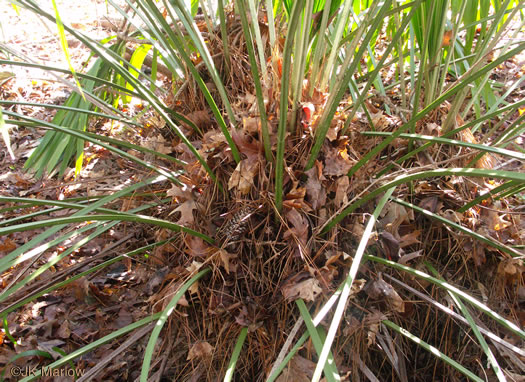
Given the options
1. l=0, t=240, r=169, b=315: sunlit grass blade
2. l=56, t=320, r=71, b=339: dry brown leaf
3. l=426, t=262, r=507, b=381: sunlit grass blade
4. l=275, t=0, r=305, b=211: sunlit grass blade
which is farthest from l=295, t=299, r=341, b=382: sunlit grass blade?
l=56, t=320, r=71, b=339: dry brown leaf

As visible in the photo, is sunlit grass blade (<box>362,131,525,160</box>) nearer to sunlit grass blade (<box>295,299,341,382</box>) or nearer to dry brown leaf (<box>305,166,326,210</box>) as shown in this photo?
dry brown leaf (<box>305,166,326,210</box>)

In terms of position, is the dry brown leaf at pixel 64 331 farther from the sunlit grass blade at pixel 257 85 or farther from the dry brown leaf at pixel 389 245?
the dry brown leaf at pixel 389 245

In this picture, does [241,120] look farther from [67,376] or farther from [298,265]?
[67,376]

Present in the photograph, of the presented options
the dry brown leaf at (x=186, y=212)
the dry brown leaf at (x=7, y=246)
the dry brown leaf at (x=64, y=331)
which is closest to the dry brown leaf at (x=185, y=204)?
the dry brown leaf at (x=186, y=212)

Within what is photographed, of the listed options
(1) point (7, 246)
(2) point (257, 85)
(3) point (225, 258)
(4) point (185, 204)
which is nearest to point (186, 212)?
(4) point (185, 204)

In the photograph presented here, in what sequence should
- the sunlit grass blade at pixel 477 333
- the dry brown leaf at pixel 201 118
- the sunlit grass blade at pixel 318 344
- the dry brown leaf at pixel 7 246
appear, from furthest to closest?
1. the dry brown leaf at pixel 7 246
2. the dry brown leaf at pixel 201 118
3. the sunlit grass blade at pixel 477 333
4. the sunlit grass blade at pixel 318 344
